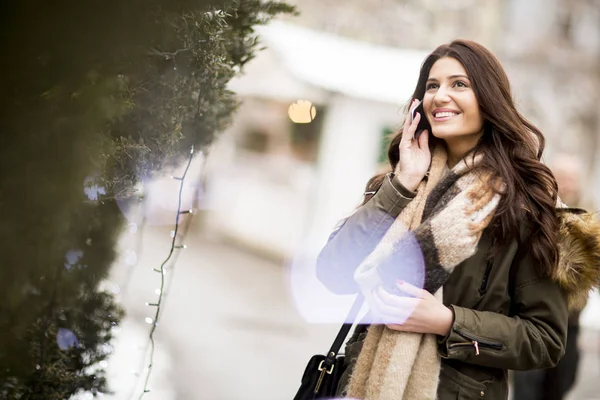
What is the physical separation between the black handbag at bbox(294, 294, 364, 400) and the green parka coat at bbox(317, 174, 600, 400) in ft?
0.96

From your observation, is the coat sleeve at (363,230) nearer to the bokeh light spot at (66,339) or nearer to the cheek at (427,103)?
the cheek at (427,103)

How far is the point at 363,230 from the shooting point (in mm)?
2004

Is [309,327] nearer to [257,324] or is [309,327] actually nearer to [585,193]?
[257,324]

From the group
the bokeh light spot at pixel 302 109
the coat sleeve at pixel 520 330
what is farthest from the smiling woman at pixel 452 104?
the bokeh light spot at pixel 302 109

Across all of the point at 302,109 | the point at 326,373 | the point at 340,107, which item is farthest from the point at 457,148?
the point at 340,107

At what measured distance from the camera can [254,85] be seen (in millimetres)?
12055

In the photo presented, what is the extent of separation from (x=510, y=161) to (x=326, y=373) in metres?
0.87

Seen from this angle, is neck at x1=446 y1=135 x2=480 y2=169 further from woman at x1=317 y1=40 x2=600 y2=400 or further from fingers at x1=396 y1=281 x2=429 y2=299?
fingers at x1=396 y1=281 x2=429 y2=299

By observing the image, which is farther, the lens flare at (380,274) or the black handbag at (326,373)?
the black handbag at (326,373)

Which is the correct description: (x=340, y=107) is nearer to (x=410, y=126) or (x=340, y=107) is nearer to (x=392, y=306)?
(x=410, y=126)

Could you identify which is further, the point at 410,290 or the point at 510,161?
the point at 510,161

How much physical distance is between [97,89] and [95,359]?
3.09 ft

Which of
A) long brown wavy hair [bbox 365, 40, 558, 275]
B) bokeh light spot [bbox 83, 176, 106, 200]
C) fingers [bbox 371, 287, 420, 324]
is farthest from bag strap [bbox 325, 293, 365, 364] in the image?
bokeh light spot [bbox 83, 176, 106, 200]

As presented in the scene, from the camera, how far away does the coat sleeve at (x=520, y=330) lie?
181 centimetres
